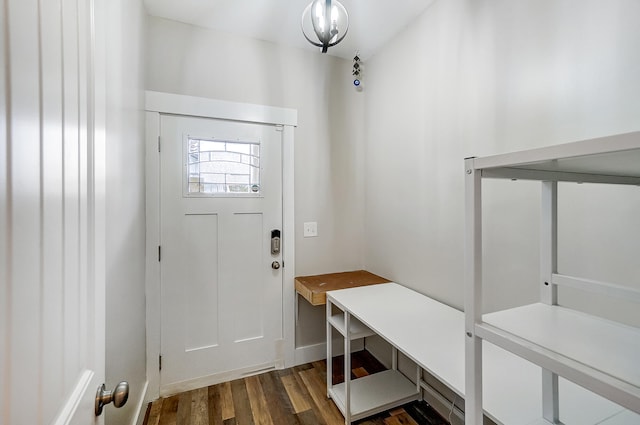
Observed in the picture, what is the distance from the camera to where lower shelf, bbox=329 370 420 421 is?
5.65 ft

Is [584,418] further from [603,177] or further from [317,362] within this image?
[317,362]

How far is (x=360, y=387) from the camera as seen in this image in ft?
6.30

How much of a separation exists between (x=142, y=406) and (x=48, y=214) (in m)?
1.85

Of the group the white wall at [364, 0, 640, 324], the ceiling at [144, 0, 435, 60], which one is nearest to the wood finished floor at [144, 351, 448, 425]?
the white wall at [364, 0, 640, 324]

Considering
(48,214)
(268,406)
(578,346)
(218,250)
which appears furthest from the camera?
(218,250)

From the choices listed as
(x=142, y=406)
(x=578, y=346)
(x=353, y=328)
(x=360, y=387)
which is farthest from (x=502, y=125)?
(x=142, y=406)

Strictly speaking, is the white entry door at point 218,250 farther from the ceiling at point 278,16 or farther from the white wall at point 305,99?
the ceiling at point 278,16

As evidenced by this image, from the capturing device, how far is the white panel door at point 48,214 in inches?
14.5

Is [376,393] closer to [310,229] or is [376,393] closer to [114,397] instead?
[310,229]

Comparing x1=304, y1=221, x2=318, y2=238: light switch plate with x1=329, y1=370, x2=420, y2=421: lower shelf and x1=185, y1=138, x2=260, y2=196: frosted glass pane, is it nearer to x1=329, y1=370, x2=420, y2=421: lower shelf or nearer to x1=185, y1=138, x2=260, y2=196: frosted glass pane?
x1=185, y1=138, x2=260, y2=196: frosted glass pane

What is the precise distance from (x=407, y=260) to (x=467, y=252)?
140 cm

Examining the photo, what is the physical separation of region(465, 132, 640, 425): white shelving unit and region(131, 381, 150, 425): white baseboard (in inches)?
71.2

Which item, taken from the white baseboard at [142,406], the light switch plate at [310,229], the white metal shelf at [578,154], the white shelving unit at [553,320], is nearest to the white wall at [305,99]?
the light switch plate at [310,229]

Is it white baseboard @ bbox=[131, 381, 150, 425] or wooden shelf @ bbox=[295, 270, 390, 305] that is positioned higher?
wooden shelf @ bbox=[295, 270, 390, 305]
